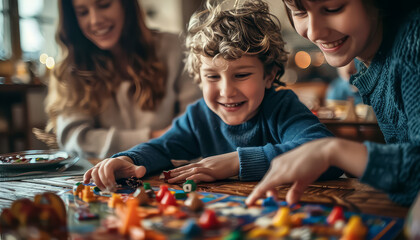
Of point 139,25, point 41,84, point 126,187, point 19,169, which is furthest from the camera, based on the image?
point 41,84

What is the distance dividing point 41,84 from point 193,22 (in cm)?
A: 262

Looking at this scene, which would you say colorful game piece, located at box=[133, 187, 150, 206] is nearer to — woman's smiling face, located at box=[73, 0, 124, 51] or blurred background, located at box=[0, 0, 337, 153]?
woman's smiling face, located at box=[73, 0, 124, 51]

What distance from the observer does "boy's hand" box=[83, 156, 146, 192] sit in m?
0.84

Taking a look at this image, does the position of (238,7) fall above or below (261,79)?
above

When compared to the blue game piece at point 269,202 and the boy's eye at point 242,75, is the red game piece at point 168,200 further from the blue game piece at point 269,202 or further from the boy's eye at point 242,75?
the boy's eye at point 242,75

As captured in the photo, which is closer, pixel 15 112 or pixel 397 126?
pixel 397 126

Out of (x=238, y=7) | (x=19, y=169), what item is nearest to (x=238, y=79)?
(x=238, y=7)

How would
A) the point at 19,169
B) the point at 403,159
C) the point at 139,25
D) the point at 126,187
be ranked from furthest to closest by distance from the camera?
the point at 139,25 → the point at 19,169 → the point at 126,187 → the point at 403,159

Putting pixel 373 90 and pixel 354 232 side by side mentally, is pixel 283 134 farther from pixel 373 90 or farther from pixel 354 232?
pixel 354 232

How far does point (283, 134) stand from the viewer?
41.0 inches

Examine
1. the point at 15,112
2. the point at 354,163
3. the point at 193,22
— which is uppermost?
the point at 193,22

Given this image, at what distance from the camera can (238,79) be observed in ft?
3.34

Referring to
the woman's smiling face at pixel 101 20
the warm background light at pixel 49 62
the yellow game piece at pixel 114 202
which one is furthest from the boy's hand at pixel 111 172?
the warm background light at pixel 49 62

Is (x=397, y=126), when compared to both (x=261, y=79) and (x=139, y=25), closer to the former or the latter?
(x=261, y=79)
